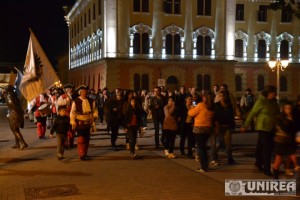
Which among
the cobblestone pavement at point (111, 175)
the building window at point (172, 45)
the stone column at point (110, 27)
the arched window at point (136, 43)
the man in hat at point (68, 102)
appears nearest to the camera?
the cobblestone pavement at point (111, 175)

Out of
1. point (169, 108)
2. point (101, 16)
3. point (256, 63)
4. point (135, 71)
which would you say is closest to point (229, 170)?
point (169, 108)

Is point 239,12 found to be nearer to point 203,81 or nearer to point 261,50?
point 261,50

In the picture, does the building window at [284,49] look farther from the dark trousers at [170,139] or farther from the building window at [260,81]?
the dark trousers at [170,139]

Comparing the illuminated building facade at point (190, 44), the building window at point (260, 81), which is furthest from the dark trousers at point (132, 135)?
the building window at point (260, 81)

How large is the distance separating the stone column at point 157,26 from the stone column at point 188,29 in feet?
7.64

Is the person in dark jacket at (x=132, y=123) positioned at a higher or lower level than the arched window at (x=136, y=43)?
lower

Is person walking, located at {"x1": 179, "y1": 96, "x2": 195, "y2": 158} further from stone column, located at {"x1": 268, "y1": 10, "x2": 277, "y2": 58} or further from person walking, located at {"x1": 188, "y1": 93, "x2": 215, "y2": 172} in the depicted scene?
stone column, located at {"x1": 268, "y1": 10, "x2": 277, "y2": 58}

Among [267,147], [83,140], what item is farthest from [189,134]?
[267,147]

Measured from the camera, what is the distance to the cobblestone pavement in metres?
8.10

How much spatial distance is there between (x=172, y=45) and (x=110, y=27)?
5.65 metres

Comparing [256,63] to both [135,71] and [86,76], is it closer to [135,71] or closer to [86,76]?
[135,71]

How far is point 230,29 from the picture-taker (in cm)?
3947

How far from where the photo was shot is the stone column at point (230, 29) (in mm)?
39344

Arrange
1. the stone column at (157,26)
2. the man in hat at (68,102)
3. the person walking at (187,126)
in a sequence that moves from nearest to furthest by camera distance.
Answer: the person walking at (187,126) < the man in hat at (68,102) < the stone column at (157,26)
